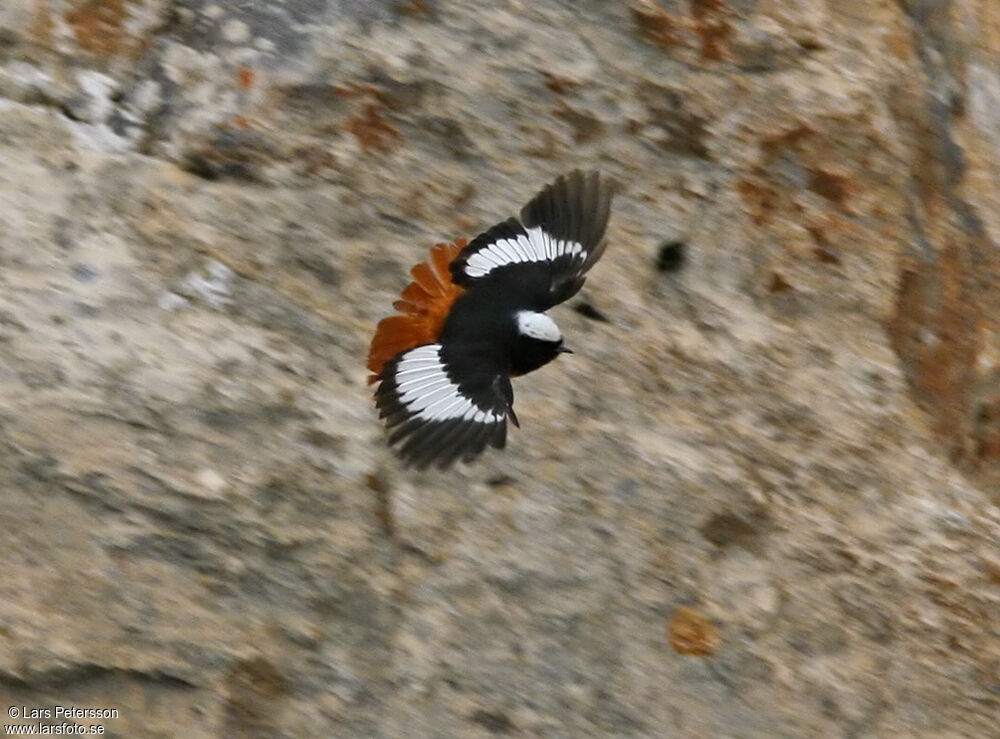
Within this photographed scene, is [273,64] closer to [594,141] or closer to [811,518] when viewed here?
[594,141]

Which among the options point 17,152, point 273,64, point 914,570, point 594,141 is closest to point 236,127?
point 273,64

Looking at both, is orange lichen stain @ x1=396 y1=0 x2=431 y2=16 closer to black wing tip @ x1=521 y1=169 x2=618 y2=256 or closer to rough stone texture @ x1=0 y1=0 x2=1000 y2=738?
rough stone texture @ x1=0 y1=0 x2=1000 y2=738

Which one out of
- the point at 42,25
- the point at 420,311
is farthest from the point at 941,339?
the point at 42,25

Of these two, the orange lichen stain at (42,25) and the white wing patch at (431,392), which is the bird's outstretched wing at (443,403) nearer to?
the white wing patch at (431,392)

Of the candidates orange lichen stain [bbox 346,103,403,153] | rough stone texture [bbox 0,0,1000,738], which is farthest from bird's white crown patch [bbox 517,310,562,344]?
orange lichen stain [bbox 346,103,403,153]

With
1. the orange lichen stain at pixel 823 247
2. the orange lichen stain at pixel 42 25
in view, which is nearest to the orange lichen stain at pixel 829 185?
the orange lichen stain at pixel 823 247

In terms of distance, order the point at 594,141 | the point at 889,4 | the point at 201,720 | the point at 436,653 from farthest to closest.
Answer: the point at 889,4
the point at 594,141
the point at 436,653
the point at 201,720
